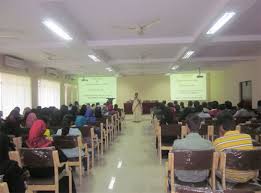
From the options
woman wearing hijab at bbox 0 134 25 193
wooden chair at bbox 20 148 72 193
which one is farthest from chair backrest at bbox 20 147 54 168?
woman wearing hijab at bbox 0 134 25 193

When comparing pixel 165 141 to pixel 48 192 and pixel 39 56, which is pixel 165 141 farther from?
pixel 39 56

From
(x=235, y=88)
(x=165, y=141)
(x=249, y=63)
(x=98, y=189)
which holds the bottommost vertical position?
(x=98, y=189)

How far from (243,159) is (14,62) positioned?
9.01m

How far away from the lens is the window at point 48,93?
45.8 ft

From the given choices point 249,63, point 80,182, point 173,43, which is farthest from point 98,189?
point 249,63

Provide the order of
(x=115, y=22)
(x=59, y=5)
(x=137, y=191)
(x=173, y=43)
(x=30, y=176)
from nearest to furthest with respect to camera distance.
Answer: (x=30, y=176) → (x=137, y=191) → (x=59, y=5) → (x=115, y=22) → (x=173, y=43)

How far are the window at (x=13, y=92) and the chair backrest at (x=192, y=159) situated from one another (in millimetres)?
8302

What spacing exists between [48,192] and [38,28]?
380 centimetres

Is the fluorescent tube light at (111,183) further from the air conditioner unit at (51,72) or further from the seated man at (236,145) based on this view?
the air conditioner unit at (51,72)

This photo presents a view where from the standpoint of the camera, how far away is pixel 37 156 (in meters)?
3.41

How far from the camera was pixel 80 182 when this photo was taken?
4.86 metres

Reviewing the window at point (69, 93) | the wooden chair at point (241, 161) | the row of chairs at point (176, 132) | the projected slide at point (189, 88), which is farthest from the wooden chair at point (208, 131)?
the window at point (69, 93)

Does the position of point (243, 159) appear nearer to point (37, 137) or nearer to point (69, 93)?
point (37, 137)

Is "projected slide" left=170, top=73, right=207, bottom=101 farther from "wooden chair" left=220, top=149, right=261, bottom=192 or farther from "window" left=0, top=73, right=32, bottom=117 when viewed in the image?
"wooden chair" left=220, top=149, right=261, bottom=192
